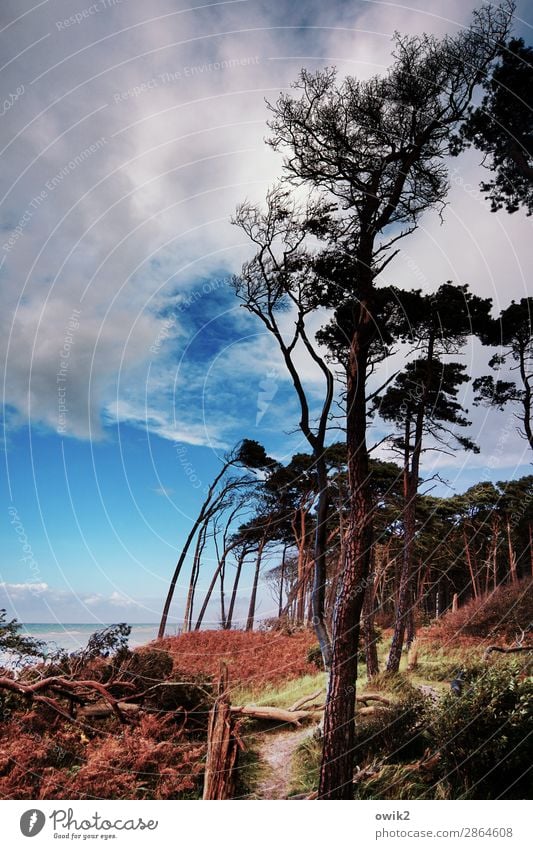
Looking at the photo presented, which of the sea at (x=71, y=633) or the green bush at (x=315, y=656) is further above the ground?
the sea at (x=71, y=633)

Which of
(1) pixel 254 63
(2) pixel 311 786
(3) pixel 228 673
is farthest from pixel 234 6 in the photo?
(2) pixel 311 786

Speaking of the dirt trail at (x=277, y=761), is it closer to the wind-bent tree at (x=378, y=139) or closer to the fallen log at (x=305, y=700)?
the fallen log at (x=305, y=700)

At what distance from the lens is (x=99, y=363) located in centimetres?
583

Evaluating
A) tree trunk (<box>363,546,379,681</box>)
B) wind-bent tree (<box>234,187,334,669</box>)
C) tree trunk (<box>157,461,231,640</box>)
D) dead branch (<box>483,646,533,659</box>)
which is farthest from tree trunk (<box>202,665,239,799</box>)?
dead branch (<box>483,646,533,659</box>)

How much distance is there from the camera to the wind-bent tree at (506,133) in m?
6.64

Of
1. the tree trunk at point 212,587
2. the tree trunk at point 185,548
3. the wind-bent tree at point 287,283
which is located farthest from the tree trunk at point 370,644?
the tree trunk at point 185,548

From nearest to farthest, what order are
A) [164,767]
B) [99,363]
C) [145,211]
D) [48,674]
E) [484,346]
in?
[164,767] < [48,674] < [99,363] < [145,211] < [484,346]

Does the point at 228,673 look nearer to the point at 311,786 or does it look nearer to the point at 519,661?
the point at 311,786

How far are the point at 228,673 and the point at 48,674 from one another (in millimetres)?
1980

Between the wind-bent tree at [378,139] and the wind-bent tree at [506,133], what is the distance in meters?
0.22
